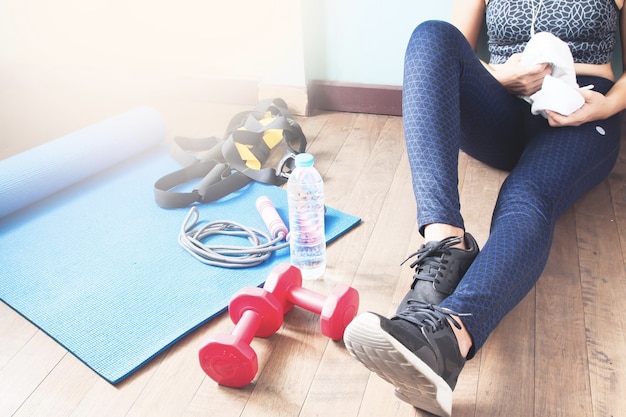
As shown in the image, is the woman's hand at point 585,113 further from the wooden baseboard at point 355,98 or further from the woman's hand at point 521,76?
the wooden baseboard at point 355,98

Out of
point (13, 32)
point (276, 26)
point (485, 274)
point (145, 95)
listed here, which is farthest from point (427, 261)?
point (13, 32)

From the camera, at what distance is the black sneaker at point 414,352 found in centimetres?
82

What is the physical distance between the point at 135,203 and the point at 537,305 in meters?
1.11

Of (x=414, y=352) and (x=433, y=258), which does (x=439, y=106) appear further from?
(x=414, y=352)

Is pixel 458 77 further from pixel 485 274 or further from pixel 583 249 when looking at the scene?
pixel 583 249

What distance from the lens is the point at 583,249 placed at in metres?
1.36

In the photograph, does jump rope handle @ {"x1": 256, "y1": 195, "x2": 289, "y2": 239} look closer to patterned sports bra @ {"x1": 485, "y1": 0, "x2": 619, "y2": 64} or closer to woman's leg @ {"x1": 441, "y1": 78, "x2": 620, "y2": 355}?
woman's leg @ {"x1": 441, "y1": 78, "x2": 620, "y2": 355}

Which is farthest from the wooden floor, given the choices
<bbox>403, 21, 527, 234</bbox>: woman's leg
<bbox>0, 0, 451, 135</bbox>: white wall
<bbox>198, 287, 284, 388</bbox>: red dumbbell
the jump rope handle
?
<bbox>0, 0, 451, 135</bbox>: white wall

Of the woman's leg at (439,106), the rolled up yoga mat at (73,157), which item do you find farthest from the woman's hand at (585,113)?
the rolled up yoga mat at (73,157)

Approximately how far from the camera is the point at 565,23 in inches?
55.6

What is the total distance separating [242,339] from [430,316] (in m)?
0.34

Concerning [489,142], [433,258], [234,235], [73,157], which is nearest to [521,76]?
[489,142]

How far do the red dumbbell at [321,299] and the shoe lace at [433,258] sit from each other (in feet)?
0.45

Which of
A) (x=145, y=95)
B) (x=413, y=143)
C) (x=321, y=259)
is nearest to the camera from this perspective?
(x=413, y=143)
